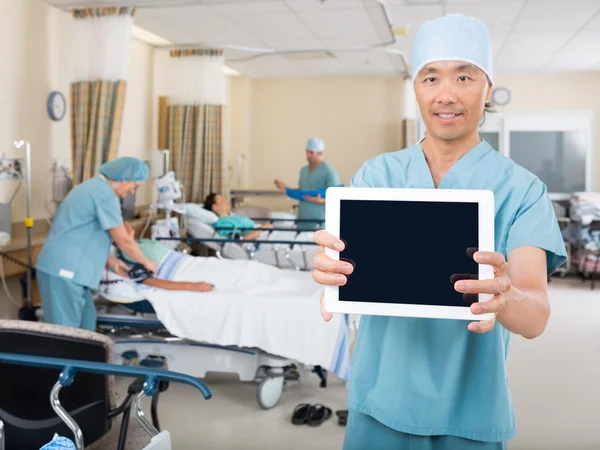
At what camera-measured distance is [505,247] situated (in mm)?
1344

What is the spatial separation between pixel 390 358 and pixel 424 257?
338 mm

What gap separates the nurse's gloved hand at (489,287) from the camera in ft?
3.48

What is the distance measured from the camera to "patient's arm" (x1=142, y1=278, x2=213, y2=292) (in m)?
3.82

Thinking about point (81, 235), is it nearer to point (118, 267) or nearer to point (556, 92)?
point (118, 267)

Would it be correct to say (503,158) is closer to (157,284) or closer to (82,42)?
(157,284)

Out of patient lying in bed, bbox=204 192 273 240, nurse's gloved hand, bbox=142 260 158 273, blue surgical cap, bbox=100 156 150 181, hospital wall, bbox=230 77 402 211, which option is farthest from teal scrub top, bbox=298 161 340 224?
blue surgical cap, bbox=100 156 150 181

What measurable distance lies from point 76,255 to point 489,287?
10.0 feet

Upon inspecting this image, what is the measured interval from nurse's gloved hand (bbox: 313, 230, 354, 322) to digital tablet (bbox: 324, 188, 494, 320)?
0.04ft

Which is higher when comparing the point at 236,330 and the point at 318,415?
the point at 236,330

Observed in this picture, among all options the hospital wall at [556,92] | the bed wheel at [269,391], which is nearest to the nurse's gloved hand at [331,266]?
the bed wheel at [269,391]

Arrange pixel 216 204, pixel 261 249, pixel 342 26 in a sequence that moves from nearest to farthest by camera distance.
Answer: pixel 261 249 → pixel 342 26 → pixel 216 204

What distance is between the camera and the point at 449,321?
1.38 metres

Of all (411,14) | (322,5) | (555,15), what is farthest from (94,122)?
(555,15)

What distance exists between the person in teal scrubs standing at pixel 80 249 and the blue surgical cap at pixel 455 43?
2698 mm
